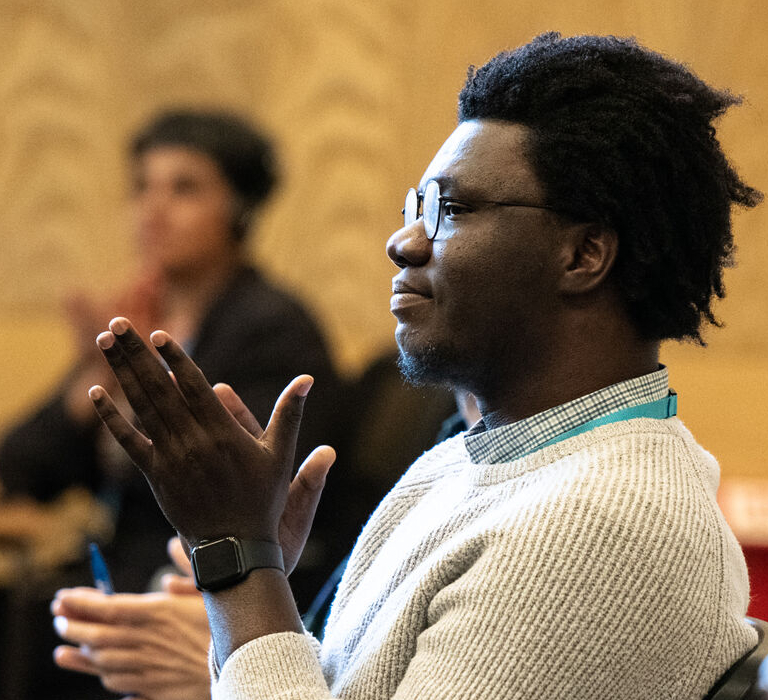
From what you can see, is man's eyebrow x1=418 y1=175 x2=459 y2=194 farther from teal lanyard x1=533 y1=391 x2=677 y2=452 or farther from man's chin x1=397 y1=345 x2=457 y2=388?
teal lanyard x1=533 y1=391 x2=677 y2=452

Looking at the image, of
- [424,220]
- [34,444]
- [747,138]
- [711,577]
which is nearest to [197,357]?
[34,444]

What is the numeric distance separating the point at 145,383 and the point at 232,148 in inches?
85.2

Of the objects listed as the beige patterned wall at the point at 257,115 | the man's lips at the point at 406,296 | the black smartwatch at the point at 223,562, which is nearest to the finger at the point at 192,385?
the black smartwatch at the point at 223,562

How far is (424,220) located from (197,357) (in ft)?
5.59

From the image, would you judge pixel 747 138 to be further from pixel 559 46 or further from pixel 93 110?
pixel 559 46

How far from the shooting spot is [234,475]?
121cm

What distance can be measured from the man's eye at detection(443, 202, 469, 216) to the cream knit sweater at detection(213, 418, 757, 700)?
0.28 meters

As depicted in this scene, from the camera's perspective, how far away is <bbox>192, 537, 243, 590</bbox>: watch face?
119 cm

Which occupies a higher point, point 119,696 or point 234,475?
point 234,475

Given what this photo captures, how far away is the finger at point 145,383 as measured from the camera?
1.18m

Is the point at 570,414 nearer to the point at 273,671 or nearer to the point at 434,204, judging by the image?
the point at 434,204

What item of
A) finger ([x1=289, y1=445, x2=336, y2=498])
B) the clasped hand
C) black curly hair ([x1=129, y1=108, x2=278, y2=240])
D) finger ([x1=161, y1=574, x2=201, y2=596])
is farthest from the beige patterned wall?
the clasped hand

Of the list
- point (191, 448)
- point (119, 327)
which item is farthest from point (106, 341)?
point (191, 448)

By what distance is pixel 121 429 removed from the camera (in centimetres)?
121
